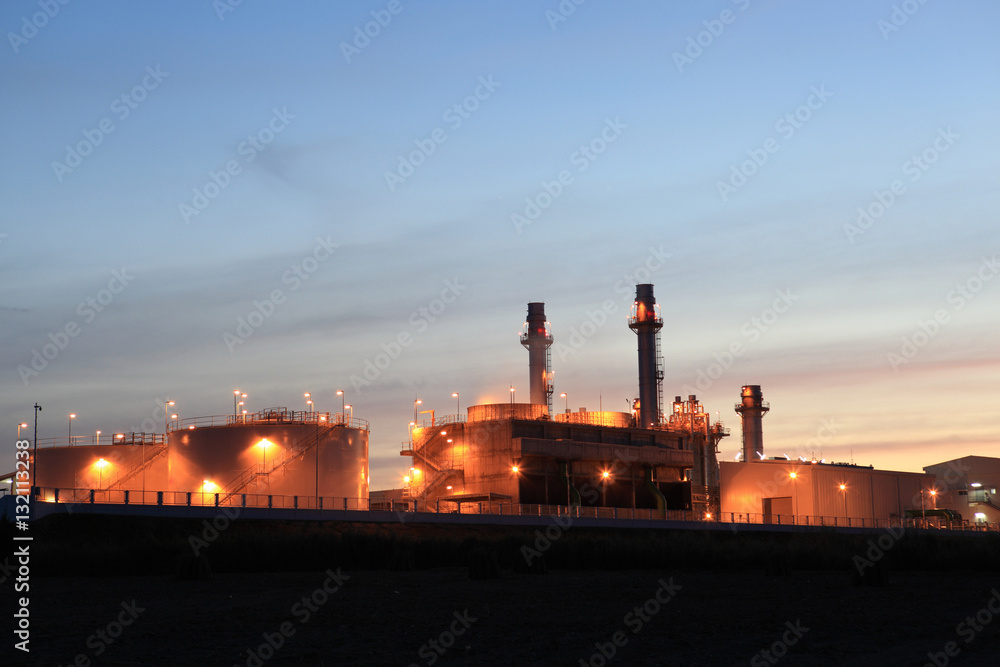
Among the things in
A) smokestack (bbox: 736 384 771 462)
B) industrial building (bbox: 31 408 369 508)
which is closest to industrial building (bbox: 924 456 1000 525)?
smokestack (bbox: 736 384 771 462)

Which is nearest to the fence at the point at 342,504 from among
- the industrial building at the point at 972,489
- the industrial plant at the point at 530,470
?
the industrial plant at the point at 530,470

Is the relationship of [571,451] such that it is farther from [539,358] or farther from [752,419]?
[752,419]

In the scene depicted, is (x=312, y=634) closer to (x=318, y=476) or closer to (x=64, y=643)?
(x=64, y=643)

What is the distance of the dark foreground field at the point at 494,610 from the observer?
567 inches

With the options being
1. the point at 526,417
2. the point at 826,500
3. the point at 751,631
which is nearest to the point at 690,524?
the point at 526,417

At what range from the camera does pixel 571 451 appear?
70.4 m

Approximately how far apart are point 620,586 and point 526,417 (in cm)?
4821

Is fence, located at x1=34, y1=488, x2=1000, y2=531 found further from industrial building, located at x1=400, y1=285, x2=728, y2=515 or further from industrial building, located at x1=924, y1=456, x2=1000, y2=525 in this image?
industrial building, located at x1=924, y1=456, x2=1000, y2=525

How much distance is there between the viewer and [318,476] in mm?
58781

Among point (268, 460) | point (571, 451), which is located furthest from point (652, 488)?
point (268, 460)

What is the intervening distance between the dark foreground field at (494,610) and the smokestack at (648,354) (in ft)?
156

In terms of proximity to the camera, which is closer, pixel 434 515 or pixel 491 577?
pixel 491 577

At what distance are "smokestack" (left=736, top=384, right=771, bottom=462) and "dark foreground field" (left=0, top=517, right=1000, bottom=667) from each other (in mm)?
71455

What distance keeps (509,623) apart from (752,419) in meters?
91.4
